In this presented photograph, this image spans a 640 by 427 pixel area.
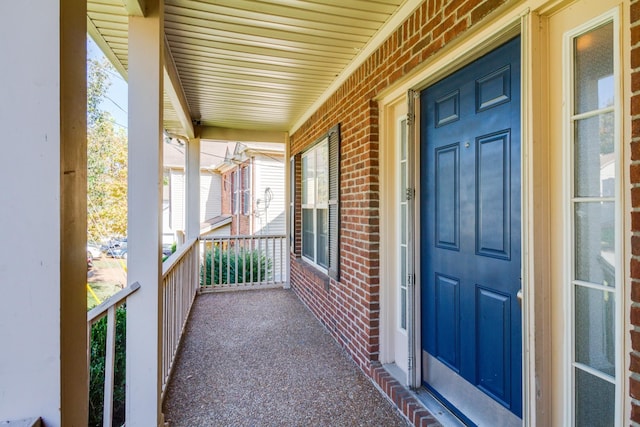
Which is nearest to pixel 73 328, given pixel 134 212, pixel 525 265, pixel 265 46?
pixel 134 212

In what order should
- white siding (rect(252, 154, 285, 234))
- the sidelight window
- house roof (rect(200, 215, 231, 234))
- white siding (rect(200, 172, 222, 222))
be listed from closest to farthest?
the sidelight window
white siding (rect(252, 154, 285, 234))
house roof (rect(200, 215, 231, 234))
white siding (rect(200, 172, 222, 222))

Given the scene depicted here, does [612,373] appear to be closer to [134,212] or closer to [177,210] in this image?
[134,212]

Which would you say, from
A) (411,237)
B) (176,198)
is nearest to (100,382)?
(411,237)

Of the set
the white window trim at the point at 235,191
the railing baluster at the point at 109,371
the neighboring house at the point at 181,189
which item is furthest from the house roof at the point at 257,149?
the railing baluster at the point at 109,371

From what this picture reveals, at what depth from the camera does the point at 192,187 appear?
17.4ft

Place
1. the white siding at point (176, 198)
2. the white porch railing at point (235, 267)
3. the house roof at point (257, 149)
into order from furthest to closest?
1. the white siding at point (176, 198)
2. the house roof at point (257, 149)
3. the white porch railing at point (235, 267)

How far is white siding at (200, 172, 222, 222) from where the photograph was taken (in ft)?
45.0

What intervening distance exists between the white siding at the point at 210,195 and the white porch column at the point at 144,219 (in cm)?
1223

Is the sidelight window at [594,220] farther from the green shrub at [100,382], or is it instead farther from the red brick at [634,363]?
the green shrub at [100,382]

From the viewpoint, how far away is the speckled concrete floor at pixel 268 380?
220 cm

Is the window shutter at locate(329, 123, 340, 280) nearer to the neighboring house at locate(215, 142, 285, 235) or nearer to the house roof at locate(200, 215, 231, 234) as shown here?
the neighboring house at locate(215, 142, 285, 235)

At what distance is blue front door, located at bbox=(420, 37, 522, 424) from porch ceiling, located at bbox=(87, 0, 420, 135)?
29.8 inches

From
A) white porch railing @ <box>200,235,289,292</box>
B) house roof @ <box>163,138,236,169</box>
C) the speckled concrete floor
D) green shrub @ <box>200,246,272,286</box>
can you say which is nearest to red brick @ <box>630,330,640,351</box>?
the speckled concrete floor

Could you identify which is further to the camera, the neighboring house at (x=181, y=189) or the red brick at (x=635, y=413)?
the neighboring house at (x=181, y=189)
